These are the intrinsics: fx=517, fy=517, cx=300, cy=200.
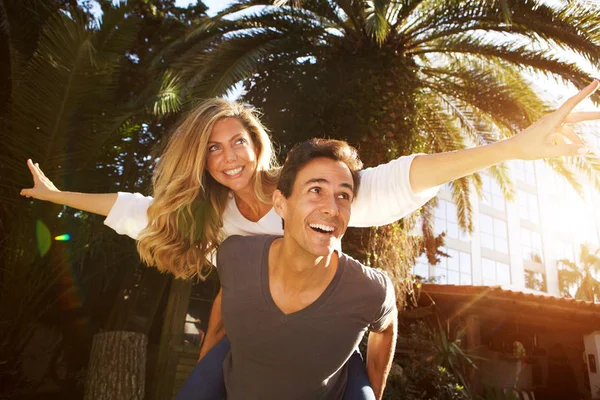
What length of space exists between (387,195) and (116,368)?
19.0 ft

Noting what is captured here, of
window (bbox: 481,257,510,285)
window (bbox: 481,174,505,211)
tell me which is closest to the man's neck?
window (bbox: 481,257,510,285)

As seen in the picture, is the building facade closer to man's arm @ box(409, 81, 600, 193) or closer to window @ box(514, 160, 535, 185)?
window @ box(514, 160, 535, 185)

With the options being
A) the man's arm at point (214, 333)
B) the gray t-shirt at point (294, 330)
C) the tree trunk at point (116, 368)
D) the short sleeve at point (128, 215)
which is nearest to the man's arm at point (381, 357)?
the gray t-shirt at point (294, 330)

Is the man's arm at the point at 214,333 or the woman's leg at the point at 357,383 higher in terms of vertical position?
the man's arm at the point at 214,333

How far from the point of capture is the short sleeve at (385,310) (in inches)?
89.6

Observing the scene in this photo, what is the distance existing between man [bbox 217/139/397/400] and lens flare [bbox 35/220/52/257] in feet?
16.9

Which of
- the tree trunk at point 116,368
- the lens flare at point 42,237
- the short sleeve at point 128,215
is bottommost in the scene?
the tree trunk at point 116,368

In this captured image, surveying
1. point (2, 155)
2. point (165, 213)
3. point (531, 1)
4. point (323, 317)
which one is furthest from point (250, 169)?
point (531, 1)

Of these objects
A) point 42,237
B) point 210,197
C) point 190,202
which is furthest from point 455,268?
point 190,202

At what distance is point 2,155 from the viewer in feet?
21.1

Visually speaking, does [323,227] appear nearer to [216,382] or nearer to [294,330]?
[294,330]

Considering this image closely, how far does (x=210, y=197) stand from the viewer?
302 centimetres

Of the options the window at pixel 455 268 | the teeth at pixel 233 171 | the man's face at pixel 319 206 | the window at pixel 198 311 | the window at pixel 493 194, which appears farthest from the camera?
the window at pixel 493 194

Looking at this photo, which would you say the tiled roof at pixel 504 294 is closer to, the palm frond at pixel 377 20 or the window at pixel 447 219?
the palm frond at pixel 377 20
